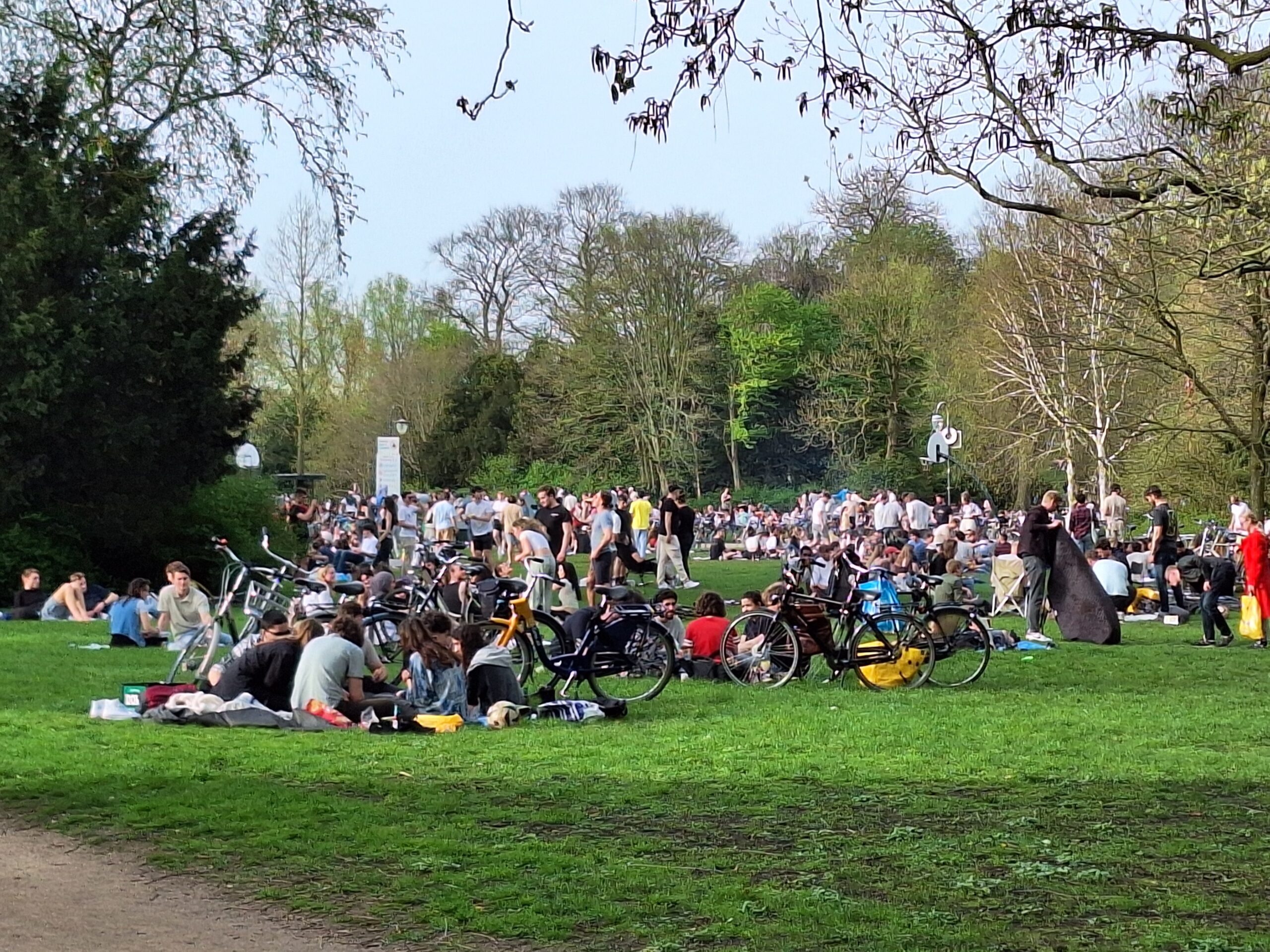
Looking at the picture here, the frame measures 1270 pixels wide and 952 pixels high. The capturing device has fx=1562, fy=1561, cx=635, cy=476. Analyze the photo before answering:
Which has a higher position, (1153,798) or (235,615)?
(235,615)

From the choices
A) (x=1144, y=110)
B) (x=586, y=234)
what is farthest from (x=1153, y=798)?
(x=586, y=234)

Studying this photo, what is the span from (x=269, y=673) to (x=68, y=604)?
10618 mm

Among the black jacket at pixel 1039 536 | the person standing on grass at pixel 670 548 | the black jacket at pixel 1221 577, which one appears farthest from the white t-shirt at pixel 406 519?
the black jacket at pixel 1221 577

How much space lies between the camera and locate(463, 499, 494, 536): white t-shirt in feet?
97.9

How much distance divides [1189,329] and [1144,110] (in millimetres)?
19249

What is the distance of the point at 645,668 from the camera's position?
13.4 meters

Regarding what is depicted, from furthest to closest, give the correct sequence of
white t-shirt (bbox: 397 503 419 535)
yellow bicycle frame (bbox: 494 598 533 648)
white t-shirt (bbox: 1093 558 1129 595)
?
white t-shirt (bbox: 397 503 419 535) < white t-shirt (bbox: 1093 558 1129 595) < yellow bicycle frame (bbox: 494 598 533 648)

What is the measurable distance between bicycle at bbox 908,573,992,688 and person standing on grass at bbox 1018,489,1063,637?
3640 mm

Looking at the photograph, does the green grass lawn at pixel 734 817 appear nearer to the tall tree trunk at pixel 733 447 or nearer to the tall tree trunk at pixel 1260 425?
the tall tree trunk at pixel 1260 425

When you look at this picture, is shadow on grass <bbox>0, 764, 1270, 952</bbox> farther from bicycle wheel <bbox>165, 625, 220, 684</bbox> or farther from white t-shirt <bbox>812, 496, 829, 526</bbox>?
white t-shirt <bbox>812, 496, 829, 526</bbox>

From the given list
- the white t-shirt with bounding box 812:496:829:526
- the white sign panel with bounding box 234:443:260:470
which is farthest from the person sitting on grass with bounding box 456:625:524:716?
the white sign panel with bounding box 234:443:260:470

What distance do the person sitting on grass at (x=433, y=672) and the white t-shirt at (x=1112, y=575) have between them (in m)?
11.8

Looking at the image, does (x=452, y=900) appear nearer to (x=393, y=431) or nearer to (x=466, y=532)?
(x=466, y=532)

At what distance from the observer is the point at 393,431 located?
59250 mm
